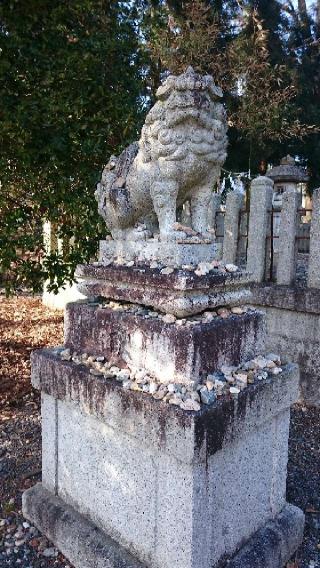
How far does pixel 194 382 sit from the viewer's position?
80.3 inches

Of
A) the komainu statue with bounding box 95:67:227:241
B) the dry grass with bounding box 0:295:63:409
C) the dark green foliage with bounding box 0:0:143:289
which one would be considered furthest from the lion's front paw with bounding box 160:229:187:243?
the dry grass with bounding box 0:295:63:409

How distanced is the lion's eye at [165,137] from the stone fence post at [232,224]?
3.29 meters

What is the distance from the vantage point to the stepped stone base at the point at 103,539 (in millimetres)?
2248

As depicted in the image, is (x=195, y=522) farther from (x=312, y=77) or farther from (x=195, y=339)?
(x=312, y=77)

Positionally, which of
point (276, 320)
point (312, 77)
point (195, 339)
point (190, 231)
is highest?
point (312, 77)

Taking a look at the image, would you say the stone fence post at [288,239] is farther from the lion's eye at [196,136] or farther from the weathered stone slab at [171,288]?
the lion's eye at [196,136]

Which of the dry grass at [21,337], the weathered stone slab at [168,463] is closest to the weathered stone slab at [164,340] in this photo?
the weathered stone slab at [168,463]

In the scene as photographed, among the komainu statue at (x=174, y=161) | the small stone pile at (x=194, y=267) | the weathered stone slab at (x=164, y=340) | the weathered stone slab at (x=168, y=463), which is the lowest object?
the weathered stone slab at (x=168, y=463)

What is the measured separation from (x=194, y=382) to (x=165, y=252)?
727mm

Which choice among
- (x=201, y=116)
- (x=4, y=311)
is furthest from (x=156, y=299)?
(x=4, y=311)

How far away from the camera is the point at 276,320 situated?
4875 mm

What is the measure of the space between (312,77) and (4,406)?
1384 cm

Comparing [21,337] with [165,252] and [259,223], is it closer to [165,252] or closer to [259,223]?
[259,223]

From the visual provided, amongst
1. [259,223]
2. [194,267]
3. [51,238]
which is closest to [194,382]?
[194,267]
